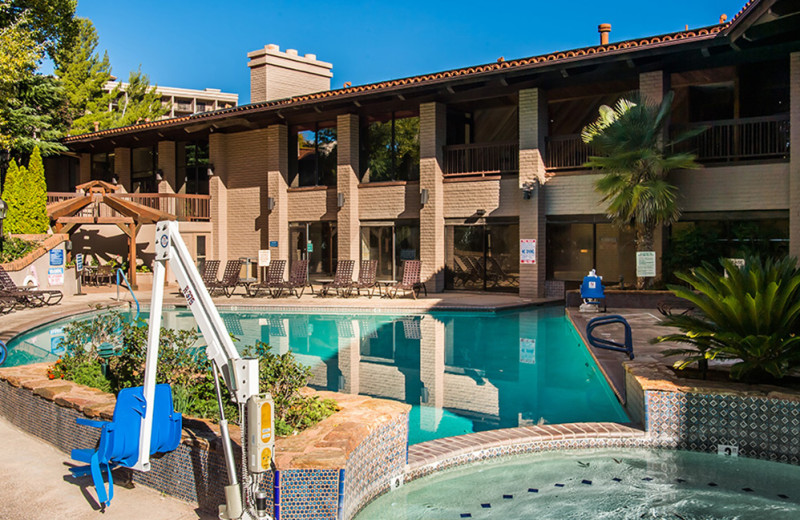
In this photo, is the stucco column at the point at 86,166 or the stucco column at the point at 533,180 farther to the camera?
the stucco column at the point at 86,166

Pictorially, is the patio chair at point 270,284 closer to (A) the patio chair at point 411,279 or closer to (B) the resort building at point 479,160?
(B) the resort building at point 479,160

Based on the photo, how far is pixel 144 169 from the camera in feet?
99.7

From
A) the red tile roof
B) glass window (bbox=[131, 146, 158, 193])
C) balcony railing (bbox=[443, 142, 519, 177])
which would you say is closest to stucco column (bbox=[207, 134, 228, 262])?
the red tile roof

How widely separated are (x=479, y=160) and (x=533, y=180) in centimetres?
223

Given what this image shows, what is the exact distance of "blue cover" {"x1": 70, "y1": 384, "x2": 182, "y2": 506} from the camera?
4.83 meters

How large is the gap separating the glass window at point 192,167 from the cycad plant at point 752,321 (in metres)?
24.2

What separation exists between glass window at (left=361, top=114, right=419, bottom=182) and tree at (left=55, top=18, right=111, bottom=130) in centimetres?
2231

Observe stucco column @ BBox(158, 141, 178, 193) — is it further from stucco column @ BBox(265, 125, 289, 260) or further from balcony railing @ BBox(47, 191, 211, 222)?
stucco column @ BBox(265, 125, 289, 260)

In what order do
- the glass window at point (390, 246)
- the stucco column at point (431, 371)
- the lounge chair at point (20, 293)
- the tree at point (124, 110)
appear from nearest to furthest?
the stucco column at point (431, 371), the lounge chair at point (20, 293), the glass window at point (390, 246), the tree at point (124, 110)

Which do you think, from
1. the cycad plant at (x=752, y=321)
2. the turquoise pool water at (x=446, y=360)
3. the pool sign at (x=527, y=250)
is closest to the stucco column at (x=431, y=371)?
the turquoise pool water at (x=446, y=360)

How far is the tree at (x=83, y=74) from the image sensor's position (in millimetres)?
40312

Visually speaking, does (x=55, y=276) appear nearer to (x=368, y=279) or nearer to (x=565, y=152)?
(x=368, y=279)

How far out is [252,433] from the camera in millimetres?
3779

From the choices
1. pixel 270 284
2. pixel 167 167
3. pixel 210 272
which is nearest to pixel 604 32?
pixel 270 284
